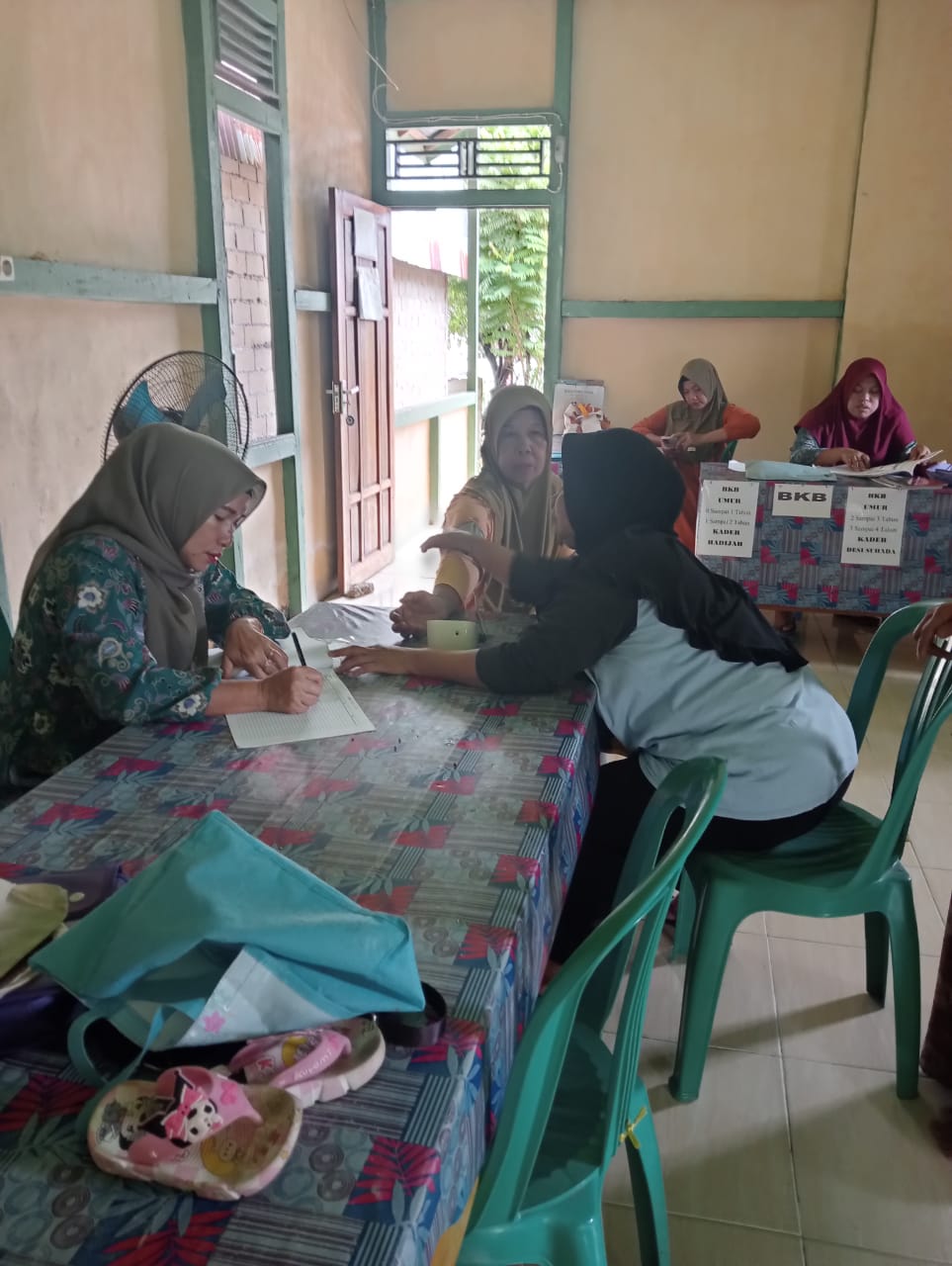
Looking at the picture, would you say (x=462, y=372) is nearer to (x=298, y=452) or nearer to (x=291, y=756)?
(x=298, y=452)

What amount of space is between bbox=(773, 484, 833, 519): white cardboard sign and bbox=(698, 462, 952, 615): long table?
11 mm

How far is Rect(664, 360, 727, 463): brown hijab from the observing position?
179 inches

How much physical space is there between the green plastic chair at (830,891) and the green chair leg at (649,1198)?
374mm

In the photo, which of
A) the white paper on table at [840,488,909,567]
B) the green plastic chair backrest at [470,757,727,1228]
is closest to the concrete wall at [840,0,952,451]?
the white paper on table at [840,488,909,567]

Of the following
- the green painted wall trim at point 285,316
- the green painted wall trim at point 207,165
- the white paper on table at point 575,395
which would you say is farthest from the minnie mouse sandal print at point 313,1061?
the white paper on table at point 575,395

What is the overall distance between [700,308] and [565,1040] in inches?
190

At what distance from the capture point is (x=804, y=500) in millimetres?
3607

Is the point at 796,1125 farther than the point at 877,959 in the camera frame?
No

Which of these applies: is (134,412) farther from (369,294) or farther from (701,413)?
(701,413)

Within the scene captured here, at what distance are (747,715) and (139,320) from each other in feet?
7.88

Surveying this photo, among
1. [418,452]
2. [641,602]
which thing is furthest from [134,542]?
[418,452]

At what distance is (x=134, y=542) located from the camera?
5.22 feet

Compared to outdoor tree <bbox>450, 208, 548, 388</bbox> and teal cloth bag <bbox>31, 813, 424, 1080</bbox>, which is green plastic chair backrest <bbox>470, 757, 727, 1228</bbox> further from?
outdoor tree <bbox>450, 208, 548, 388</bbox>

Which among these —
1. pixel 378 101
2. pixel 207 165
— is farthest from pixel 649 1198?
pixel 378 101
